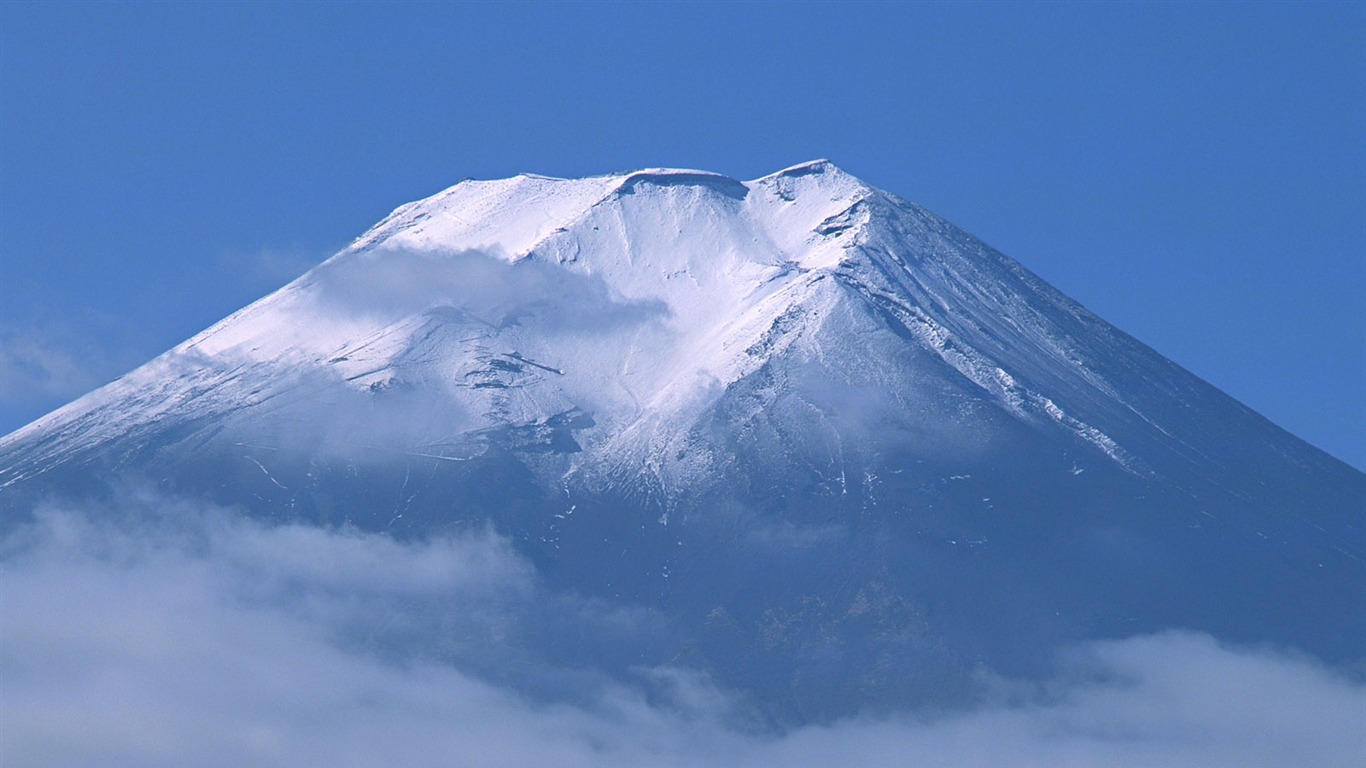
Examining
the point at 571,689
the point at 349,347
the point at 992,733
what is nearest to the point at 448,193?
the point at 349,347

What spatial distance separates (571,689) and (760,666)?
9051mm

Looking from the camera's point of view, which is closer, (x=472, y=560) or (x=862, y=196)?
(x=472, y=560)

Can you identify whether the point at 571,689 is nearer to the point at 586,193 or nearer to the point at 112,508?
the point at 112,508

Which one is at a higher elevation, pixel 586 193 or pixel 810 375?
pixel 586 193

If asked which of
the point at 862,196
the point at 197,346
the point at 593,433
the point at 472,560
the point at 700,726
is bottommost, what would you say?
the point at 700,726

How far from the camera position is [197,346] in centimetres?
15875

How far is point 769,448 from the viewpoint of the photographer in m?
136

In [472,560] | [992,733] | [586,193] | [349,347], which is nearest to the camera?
[992,733]

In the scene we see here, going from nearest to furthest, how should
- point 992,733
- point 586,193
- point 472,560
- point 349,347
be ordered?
1. point 992,733
2. point 472,560
3. point 349,347
4. point 586,193

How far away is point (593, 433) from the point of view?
140 m

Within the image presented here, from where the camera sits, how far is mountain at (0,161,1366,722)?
12862 cm

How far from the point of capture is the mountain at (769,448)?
129 m

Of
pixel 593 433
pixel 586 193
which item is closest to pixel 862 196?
pixel 586 193

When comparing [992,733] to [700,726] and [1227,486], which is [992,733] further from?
[1227,486]
